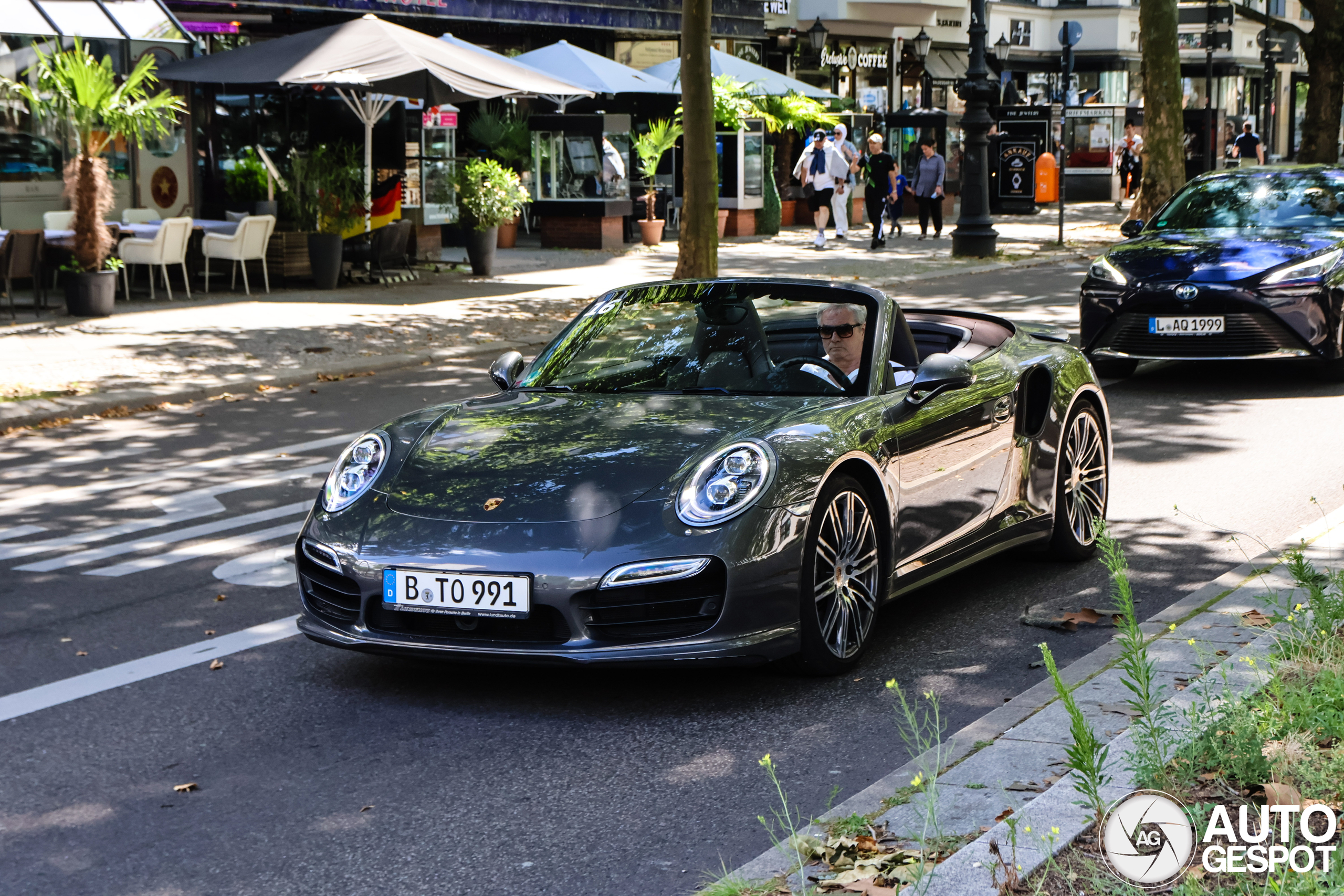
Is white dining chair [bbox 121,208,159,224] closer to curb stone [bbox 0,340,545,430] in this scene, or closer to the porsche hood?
curb stone [bbox 0,340,545,430]

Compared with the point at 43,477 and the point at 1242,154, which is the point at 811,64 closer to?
the point at 1242,154

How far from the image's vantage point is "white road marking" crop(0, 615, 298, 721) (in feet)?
17.8

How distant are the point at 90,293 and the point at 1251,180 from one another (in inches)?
429

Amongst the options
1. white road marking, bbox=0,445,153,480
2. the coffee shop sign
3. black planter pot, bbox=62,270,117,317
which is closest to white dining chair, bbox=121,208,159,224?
black planter pot, bbox=62,270,117,317

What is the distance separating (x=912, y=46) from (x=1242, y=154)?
36.3ft

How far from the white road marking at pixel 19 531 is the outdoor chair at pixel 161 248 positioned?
1050 cm

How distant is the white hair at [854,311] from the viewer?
634 cm

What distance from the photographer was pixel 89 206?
16250 mm

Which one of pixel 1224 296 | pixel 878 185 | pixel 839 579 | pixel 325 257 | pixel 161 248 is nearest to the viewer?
pixel 839 579

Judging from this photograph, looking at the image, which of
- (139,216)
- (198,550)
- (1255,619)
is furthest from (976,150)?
(1255,619)

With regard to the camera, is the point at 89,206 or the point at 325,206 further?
the point at 325,206

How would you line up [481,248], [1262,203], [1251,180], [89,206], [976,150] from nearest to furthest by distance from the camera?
[1262,203] → [1251,180] → [89,206] → [481,248] → [976,150]

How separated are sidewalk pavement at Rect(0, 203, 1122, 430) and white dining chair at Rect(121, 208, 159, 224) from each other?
60.2 inches

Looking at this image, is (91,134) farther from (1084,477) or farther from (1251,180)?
(1084,477)
